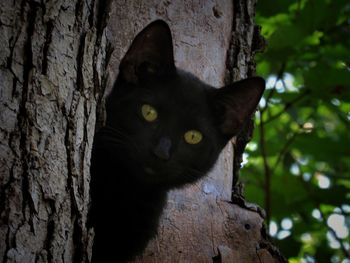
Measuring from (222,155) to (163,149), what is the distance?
16.3 inches

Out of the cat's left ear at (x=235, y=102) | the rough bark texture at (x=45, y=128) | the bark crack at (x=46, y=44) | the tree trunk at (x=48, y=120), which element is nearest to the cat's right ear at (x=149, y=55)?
the cat's left ear at (x=235, y=102)

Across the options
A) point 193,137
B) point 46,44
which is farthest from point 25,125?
point 193,137

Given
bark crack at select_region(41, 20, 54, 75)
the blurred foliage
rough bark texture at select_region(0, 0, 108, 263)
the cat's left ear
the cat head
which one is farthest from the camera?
the blurred foliage

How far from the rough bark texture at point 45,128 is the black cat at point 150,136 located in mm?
667

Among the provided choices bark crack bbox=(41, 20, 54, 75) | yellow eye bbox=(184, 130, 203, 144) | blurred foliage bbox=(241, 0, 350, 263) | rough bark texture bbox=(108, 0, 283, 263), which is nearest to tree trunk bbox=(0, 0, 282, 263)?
bark crack bbox=(41, 20, 54, 75)

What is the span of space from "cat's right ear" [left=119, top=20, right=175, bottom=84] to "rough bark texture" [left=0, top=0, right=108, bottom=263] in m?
0.71

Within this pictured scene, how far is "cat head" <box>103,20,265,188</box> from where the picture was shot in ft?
7.18

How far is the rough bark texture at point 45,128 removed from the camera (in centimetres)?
120

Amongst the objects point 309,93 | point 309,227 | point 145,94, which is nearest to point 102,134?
point 145,94

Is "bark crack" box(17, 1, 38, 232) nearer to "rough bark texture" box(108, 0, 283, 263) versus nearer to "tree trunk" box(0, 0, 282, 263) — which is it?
"tree trunk" box(0, 0, 282, 263)

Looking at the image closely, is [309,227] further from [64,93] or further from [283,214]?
[64,93]

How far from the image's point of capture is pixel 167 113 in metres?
2.32

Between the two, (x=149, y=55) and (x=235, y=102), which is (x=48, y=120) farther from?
(x=235, y=102)

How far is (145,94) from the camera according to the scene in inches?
91.3
